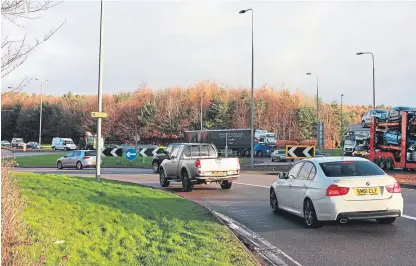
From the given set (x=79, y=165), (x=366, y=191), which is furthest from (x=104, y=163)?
(x=366, y=191)

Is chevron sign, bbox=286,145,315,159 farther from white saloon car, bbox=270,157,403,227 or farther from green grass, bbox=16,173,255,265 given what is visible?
A: green grass, bbox=16,173,255,265

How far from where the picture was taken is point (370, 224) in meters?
9.97

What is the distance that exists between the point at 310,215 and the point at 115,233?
4409 mm

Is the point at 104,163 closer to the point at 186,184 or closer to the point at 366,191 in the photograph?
the point at 186,184

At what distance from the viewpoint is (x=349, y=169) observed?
31.9 feet

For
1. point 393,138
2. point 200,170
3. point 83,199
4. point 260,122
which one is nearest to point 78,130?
point 260,122

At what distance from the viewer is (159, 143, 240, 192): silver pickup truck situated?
17.0 m

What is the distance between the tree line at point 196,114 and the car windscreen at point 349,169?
7637 cm

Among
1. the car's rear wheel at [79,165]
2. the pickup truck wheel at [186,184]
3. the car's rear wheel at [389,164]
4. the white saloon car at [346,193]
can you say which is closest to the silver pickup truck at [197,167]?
the pickup truck wheel at [186,184]

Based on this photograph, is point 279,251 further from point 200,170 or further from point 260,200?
point 200,170

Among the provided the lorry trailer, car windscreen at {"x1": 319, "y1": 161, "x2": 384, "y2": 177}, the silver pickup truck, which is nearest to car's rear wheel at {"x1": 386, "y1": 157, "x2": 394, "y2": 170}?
the lorry trailer

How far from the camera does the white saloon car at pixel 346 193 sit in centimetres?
902

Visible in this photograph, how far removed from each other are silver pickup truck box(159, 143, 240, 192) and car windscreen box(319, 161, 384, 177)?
294 inches

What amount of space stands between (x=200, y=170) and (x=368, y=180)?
27.9 feet
